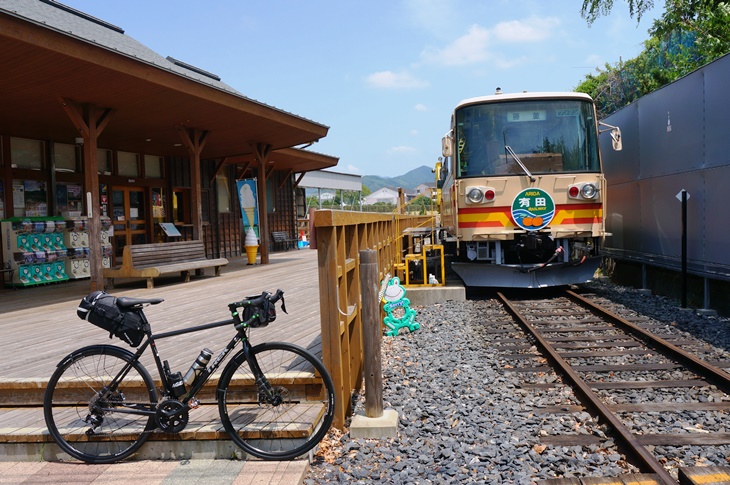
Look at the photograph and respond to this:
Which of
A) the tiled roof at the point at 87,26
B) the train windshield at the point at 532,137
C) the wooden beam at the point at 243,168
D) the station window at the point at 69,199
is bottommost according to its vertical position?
the station window at the point at 69,199

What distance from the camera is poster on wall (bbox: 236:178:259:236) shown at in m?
14.8

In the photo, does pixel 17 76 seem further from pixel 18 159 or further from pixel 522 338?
pixel 522 338

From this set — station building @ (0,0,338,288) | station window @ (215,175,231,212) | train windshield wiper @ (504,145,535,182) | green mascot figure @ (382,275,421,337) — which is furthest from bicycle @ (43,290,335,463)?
station window @ (215,175,231,212)

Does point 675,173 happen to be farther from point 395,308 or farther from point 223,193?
point 223,193

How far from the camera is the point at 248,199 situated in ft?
48.9

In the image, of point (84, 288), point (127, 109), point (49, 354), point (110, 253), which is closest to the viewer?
point (49, 354)

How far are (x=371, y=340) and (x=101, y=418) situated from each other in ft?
5.66

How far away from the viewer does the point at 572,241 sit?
9.95 meters

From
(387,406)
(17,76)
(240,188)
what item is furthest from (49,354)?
(240,188)

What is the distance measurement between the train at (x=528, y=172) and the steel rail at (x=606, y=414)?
264cm

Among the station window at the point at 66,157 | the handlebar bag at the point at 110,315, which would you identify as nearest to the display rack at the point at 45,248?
the station window at the point at 66,157

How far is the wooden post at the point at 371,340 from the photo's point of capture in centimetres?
398

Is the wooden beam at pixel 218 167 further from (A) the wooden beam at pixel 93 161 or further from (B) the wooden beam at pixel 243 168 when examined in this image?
(A) the wooden beam at pixel 93 161

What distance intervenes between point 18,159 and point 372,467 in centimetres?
1060
